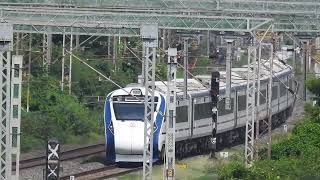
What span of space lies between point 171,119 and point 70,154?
6.40m

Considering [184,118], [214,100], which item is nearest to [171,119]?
[184,118]

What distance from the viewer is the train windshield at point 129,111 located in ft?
90.6

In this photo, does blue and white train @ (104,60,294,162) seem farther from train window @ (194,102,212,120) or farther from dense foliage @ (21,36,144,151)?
dense foliage @ (21,36,144,151)

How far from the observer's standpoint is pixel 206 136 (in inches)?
1262

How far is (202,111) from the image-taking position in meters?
31.4

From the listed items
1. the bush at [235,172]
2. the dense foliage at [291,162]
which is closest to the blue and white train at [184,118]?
the dense foliage at [291,162]

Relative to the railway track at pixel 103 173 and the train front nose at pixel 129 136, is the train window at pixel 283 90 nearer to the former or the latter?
the railway track at pixel 103 173

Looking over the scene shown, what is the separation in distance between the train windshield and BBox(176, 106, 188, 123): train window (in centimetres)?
217

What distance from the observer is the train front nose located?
1078 inches

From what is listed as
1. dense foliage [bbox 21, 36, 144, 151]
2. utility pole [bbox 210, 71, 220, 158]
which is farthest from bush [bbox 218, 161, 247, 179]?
dense foliage [bbox 21, 36, 144, 151]

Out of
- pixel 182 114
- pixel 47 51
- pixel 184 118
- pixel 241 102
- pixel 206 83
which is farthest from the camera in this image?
pixel 47 51

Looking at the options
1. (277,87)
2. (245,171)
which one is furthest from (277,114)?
(245,171)

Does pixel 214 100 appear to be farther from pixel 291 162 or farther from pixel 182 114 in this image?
pixel 291 162

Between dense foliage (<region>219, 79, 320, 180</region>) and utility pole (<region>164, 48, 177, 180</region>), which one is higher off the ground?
utility pole (<region>164, 48, 177, 180</region>)
